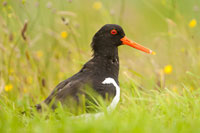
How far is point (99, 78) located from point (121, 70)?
64.9 inches

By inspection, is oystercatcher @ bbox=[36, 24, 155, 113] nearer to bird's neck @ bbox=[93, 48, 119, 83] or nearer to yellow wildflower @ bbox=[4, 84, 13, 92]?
bird's neck @ bbox=[93, 48, 119, 83]

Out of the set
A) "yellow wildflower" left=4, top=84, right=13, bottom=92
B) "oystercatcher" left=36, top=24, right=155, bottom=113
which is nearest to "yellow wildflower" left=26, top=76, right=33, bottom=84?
"yellow wildflower" left=4, top=84, right=13, bottom=92

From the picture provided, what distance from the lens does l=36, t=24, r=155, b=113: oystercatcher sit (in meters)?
4.75

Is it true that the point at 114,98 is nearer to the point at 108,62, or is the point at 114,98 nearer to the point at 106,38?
the point at 108,62

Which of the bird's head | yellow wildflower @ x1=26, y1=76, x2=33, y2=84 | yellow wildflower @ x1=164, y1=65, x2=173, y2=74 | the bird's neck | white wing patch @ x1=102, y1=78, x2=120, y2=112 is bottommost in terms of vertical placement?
yellow wildflower @ x1=26, y1=76, x2=33, y2=84

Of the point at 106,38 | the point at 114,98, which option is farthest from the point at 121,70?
the point at 114,98

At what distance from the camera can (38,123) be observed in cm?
382

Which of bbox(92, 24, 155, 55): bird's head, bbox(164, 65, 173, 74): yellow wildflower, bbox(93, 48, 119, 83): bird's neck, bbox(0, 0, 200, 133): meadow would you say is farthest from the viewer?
bbox(164, 65, 173, 74): yellow wildflower

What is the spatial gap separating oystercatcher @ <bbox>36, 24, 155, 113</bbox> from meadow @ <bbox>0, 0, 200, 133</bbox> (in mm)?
234

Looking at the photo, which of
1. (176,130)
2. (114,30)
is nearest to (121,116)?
(176,130)

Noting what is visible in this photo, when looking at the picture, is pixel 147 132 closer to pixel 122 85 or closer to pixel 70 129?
pixel 70 129

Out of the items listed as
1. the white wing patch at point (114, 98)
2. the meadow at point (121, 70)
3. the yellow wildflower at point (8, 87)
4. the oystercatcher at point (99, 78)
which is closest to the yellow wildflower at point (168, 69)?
the meadow at point (121, 70)

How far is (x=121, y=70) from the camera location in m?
6.70

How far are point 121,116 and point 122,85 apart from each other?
1658 millimetres
